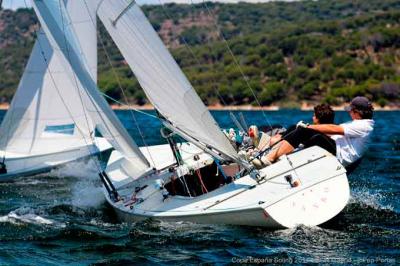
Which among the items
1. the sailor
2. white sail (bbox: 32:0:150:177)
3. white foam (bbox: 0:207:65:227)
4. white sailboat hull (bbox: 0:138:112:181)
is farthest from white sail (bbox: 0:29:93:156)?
the sailor

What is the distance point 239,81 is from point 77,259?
81.8 m

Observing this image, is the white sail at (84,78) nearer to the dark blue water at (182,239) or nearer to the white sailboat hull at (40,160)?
the dark blue water at (182,239)

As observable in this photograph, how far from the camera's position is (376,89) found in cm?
7694

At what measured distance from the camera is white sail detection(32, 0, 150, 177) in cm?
1274

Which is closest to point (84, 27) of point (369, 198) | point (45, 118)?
point (45, 118)

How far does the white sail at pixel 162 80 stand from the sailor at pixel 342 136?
38.8 inches

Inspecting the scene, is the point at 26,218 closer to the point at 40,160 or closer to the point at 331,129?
the point at 331,129

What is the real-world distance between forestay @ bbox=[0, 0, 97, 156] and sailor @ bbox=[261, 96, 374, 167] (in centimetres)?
917

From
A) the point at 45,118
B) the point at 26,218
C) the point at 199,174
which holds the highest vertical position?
the point at 45,118

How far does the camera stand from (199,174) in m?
11.4

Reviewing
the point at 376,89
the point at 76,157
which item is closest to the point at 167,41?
the point at 376,89

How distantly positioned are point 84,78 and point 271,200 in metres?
4.35

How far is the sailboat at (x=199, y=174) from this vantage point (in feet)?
32.5

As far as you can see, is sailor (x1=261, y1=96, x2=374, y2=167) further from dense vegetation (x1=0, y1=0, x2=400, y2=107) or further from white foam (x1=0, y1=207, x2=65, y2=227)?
dense vegetation (x1=0, y1=0, x2=400, y2=107)
